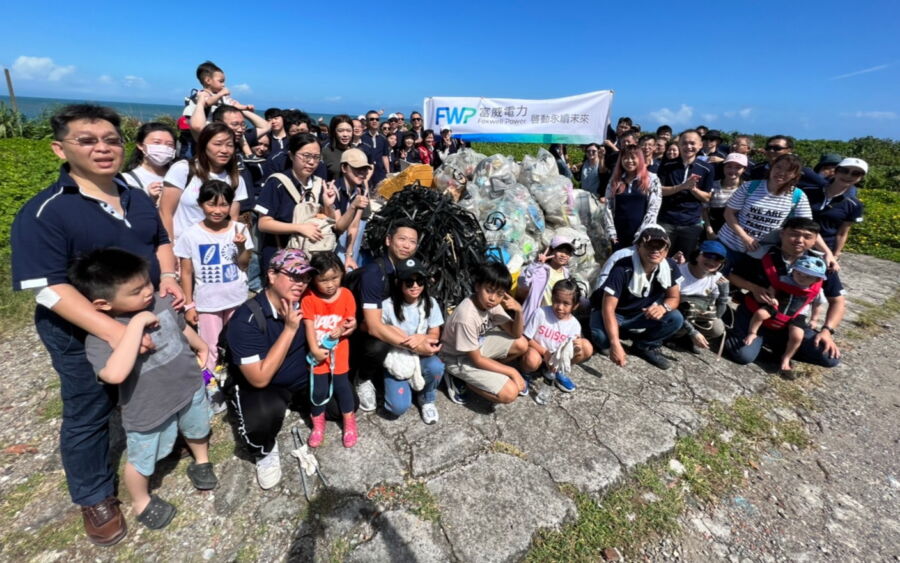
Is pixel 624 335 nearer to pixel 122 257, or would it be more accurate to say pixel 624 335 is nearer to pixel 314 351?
pixel 314 351

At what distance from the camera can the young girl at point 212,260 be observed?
2688 mm

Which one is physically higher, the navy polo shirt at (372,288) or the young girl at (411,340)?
the navy polo shirt at (372,288)

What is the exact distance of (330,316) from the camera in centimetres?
259

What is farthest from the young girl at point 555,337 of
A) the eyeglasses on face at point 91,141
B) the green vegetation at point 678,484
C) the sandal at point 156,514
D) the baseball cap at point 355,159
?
the eyeglasses on face at point 91,141

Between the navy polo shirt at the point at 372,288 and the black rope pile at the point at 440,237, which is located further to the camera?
the black rope pile at the point at 440,237

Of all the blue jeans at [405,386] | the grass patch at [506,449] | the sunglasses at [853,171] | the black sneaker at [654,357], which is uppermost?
the sunglasses at [853,171]

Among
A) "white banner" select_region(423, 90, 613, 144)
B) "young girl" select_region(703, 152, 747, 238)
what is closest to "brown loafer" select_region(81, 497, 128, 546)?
"young girl" select_region(703, 152, 747, 238)

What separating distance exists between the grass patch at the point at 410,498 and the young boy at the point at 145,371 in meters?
0.98

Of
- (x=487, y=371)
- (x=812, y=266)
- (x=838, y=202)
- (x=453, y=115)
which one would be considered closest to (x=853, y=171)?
(x=838, y=202)

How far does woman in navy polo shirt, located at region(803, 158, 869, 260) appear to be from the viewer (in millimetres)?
3904

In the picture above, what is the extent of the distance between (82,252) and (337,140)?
11.9 ft

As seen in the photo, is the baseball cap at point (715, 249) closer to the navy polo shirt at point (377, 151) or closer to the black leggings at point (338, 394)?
the black leggings at point (338, 394)

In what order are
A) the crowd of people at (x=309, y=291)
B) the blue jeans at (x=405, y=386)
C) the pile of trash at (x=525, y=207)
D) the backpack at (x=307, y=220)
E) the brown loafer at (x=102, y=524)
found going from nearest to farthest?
the crowd of people at (x=309, y=291)
the brown loafer at (x=102, y=524)
the blue jeans at (x=405, y=386)
the backpack at (x=307, y=220)
the pile of trash at (x=525, y=207)

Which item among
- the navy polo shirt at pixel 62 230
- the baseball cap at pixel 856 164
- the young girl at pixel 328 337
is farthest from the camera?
the baseball cap at pixel 856 164
